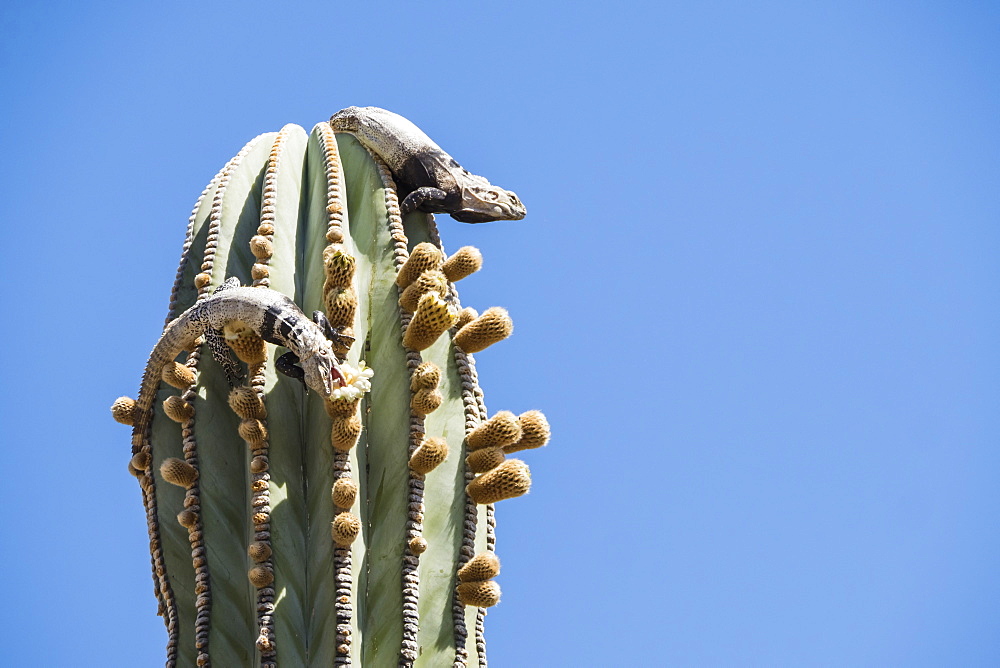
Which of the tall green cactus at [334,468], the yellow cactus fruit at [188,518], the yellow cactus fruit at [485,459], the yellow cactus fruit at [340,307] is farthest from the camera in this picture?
the yellow cactus fruit at [485,459]

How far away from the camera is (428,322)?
6.22 m

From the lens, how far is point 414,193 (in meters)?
6.86

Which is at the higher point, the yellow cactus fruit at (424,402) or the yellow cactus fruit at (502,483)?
the yellow cactus fruit at (424,402)

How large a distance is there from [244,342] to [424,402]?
0.87m

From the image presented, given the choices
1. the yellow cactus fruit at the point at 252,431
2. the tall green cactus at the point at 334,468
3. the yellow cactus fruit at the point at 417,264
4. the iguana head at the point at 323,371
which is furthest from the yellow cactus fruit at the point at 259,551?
the yellow cactus fruit at the point at 417,264

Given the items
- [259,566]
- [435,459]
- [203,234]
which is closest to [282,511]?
[259,566]

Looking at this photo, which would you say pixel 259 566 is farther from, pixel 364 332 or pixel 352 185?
pixel 352 185

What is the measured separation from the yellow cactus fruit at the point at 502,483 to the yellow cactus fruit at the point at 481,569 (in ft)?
0.92

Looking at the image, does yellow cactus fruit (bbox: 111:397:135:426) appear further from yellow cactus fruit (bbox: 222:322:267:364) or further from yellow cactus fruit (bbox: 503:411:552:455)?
yellow cactus fruit (bbox: 503:411:552:455)

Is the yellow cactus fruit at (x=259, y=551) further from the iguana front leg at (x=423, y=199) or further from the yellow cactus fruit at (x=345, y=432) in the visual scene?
the iguana front leg at (x=423, y=199)

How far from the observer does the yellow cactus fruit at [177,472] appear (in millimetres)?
5984

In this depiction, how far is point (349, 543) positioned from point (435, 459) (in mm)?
545

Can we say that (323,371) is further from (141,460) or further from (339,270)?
(141,460)

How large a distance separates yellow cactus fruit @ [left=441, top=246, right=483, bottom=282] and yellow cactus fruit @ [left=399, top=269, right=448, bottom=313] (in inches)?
5.4
